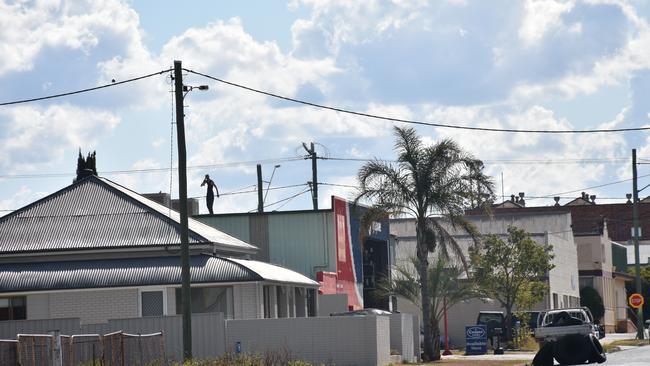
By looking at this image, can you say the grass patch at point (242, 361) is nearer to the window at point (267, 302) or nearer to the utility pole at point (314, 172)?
Answer: the window at point (267, 302)

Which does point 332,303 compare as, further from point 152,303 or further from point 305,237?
point 152,303

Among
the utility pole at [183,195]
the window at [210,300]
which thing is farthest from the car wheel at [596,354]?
the utility pole at [183,195]

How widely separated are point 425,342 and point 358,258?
1103 centimetres

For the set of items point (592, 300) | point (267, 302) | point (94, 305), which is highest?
point (94, 305)

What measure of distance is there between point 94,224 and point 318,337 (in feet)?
33.7

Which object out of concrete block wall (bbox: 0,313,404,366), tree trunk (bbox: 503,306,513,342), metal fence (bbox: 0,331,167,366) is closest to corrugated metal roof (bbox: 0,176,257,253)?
concrete block wall (bbox: 0,313,404,366)

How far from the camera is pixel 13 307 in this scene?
40.0m

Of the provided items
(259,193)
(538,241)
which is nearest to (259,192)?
(259,193)

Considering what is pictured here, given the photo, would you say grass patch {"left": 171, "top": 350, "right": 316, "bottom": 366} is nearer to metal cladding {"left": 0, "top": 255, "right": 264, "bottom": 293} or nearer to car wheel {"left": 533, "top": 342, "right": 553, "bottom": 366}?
metal cladding {"left": 0, "top": 255, "right": 264, "bottom": 293}

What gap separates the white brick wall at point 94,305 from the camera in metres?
39.8

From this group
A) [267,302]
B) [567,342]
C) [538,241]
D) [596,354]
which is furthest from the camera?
[538,241]

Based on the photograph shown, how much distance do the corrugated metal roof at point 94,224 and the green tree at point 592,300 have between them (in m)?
41.9

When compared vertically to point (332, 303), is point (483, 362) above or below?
below

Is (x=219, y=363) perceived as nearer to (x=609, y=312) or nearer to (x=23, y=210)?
(x=23, y=210)
